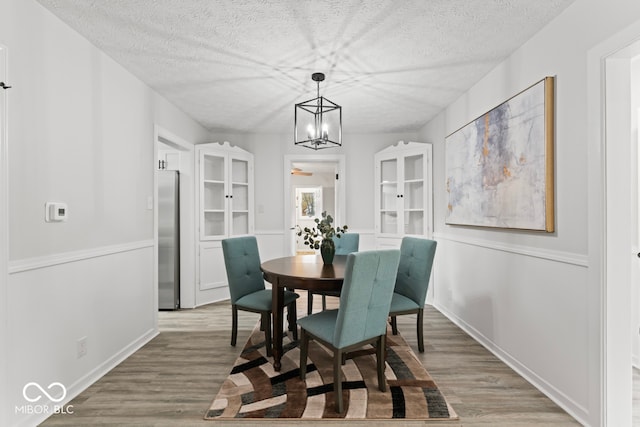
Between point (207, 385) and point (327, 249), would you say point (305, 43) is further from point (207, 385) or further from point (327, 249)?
point (207, 385)

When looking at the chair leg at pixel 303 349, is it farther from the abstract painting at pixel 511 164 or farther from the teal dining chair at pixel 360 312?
the abstract painting at pixel 511 164

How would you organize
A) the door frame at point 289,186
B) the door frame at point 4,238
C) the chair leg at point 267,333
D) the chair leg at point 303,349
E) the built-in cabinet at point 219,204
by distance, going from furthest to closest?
the door frame at point 289,186 < the built-in cabinet at point 219,204 < the chair leg at point 267,333 < the chair leg at point 303,349 < the door frame at point 4,238

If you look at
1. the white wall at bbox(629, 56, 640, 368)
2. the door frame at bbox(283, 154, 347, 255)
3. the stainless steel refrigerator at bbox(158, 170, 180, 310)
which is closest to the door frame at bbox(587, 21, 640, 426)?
the white wall at bbox(629, 56, 640, 368)

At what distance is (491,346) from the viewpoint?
9.03 feet

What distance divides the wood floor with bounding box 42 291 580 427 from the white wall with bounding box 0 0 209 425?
0.21m

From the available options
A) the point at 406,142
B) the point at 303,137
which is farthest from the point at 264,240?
the point at 406,142

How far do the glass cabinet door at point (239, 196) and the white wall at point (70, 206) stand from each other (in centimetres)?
160

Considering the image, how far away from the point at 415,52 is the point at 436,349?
2.45m

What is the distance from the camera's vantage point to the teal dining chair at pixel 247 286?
2.70 meters

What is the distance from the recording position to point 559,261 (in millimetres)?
1997

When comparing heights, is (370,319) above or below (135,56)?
below

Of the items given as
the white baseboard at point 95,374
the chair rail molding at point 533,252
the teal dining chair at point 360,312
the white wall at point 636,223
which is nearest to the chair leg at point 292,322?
the teal dining chair at point 360,312

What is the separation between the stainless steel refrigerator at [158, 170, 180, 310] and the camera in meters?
3.98

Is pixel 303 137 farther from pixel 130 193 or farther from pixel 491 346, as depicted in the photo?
pixel 491 346
